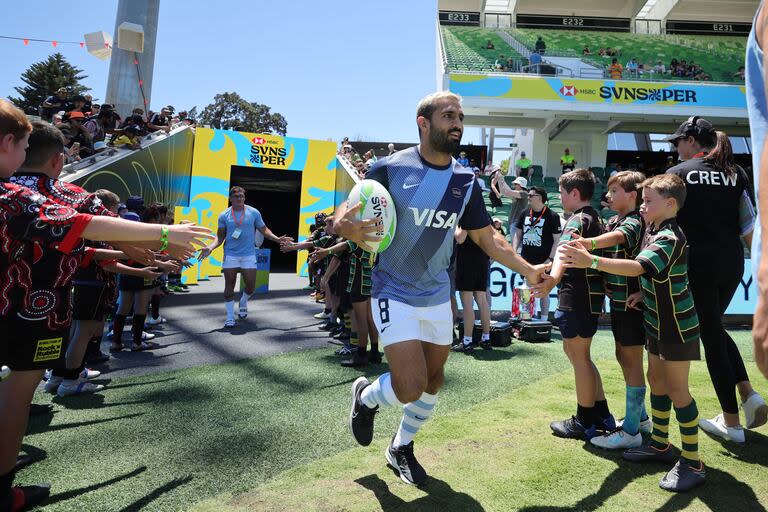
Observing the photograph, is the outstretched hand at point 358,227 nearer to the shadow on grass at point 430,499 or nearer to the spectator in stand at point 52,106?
the shadow on grass at point 430,499

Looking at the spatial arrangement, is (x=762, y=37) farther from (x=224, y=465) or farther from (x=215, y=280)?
(x=215, y=280)

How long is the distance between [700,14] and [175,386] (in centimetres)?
4086

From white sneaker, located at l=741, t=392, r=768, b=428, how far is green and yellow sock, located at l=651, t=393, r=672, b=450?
86 centimetres

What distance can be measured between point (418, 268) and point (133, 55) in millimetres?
19895

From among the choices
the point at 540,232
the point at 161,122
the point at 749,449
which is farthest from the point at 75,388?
the point at 161,122

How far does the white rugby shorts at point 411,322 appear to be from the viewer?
119 inches

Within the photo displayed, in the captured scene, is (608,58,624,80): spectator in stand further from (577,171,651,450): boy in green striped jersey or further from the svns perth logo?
(577,171,651,450): boy in green striped jersey

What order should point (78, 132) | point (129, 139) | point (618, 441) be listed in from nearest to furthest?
point (618, 441) < point (78, 132) < point (129, 139)

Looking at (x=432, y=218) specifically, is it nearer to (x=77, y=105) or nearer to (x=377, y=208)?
(x=377, y=208)

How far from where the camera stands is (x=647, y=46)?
3159cm

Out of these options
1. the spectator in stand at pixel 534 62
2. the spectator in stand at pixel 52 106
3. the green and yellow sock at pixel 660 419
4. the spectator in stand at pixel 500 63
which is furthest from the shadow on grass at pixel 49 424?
the spectator in stand at pixel 500 63

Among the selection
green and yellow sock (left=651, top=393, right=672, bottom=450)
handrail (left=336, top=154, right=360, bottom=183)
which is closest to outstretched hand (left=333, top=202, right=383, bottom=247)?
green and yellow sock (left=651, top=393, right=672, bottom=450)

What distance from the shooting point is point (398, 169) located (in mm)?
3213

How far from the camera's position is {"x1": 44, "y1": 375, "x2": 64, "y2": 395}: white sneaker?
190 inches
